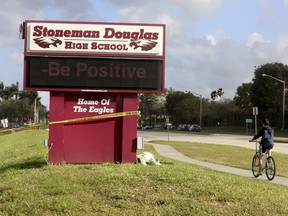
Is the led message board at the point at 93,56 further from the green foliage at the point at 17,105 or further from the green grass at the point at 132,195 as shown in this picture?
the green foliage at the point at 17,105

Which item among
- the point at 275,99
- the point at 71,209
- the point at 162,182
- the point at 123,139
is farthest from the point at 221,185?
the point at 275,99

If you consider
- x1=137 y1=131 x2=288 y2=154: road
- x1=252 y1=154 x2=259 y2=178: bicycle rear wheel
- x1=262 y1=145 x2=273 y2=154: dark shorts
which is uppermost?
x1=262 y1=145 x2=273 y2=154: dark shorts

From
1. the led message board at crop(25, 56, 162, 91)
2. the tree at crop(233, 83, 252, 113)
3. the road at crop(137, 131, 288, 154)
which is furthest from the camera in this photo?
the tree at crop(233, 83, 252, 113)

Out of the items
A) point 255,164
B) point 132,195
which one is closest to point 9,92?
point 255,164

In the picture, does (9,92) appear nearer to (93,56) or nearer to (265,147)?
(265,147)

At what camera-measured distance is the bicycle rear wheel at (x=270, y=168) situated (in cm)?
1255

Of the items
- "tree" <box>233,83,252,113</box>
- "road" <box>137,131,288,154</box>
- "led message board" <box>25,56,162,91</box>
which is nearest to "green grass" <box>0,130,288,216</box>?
"led message board" <box>25,56,162,91</box>

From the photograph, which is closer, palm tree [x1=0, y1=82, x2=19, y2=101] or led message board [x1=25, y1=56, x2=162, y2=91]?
led message board [x1=25, y1=56, x2=162, y2=91]

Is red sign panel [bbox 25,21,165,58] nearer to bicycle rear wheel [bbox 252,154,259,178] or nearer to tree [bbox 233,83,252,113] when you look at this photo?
bicycle rear wheel [bbox 252,154,259,178]

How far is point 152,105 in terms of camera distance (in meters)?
124

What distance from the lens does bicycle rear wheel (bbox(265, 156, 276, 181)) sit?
1255cm

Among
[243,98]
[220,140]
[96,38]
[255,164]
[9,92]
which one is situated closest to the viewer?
[96,38]

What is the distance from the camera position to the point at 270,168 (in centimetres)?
1271

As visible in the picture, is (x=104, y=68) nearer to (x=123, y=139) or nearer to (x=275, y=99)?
(x=123, y=139)
